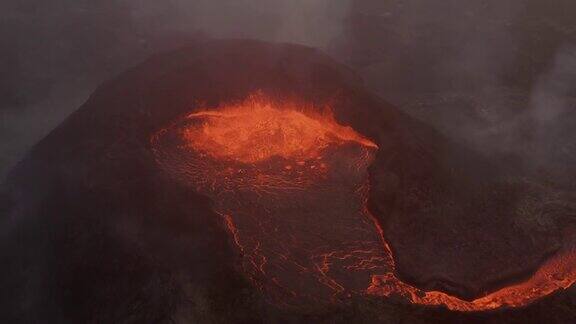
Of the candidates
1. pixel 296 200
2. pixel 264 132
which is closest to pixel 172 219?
pixel 296 200

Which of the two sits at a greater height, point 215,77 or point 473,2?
point 473,2

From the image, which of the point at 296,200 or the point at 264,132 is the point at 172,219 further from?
the point at 264,132

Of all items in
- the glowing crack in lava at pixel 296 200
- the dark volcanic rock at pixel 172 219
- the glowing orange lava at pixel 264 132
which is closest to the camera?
the dark volcanic rock at pixel 172 219

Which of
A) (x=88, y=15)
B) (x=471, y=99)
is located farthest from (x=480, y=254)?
(x=88, y=15)

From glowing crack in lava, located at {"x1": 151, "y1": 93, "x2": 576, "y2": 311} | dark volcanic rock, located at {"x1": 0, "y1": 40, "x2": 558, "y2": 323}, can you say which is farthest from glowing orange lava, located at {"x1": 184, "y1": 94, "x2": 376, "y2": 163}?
dark volcanic rock, located at {"x1": 0, "y1": 40, "x2": 558, "y2": 323}

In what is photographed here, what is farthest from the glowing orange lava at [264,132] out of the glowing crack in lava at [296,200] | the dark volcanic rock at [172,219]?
the dark volcanic rock at [172,219]

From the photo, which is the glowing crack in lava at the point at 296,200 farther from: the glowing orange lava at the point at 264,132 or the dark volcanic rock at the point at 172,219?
the dark volcanic rock at the point at 172,219

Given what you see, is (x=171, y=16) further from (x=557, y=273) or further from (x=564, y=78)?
(x=557, y=273)
